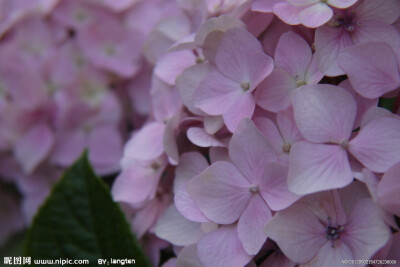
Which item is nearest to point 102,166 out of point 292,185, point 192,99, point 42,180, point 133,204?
point 42,180

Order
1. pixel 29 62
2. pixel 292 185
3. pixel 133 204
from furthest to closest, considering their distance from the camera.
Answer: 1. pixel 29 62
2. pixel 133 204
3. pixel 292 185

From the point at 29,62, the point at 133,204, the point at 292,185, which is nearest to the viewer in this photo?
the point at 292,185

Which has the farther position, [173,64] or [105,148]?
[105,148]

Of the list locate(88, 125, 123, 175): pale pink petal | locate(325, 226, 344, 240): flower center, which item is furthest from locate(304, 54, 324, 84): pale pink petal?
locate(88, 125, 123, 175): pale pink petal

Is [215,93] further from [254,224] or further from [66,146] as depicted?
[66,146]

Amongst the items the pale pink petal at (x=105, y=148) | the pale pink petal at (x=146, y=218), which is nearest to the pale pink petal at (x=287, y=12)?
the pale pink petal at (x=146, y=218)

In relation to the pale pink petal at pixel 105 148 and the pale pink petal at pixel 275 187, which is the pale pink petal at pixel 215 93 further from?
the pale pink petal at pixel 105 148

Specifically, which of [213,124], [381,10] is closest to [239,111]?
[213,124]

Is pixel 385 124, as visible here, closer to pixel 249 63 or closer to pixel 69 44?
pixel 249 63
